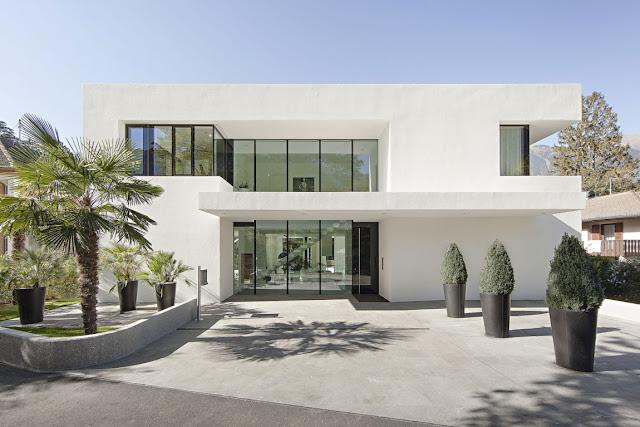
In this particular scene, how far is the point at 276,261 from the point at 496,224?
874 centimetres

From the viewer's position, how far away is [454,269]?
32.6 ft

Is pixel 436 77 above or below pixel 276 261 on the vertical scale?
above

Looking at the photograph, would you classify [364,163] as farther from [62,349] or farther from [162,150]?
[62,349]

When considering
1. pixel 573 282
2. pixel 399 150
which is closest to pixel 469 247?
pixel 399 150

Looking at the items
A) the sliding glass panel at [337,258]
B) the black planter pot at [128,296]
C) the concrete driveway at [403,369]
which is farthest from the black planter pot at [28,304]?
the sliding glass panel at [337,258]

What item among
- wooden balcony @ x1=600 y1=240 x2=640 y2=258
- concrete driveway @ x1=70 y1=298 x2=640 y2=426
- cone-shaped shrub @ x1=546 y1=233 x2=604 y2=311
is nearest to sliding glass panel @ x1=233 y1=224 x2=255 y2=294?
concrete driveway @ x1=70 y1=298 x2=640 y2=426

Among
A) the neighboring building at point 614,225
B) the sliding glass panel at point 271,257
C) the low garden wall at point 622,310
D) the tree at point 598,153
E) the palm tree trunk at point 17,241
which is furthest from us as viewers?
the tree at point 598,153

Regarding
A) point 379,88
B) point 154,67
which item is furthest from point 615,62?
point 154,67

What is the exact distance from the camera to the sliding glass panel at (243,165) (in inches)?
567

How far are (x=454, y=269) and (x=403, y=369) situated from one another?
15.5ft

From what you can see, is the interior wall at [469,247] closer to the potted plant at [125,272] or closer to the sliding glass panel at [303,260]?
the sliding glass panel at [303,260]

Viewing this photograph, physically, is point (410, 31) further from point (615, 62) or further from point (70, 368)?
point (70, 368)

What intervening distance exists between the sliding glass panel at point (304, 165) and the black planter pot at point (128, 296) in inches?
266

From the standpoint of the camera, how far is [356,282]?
47.5 ft
